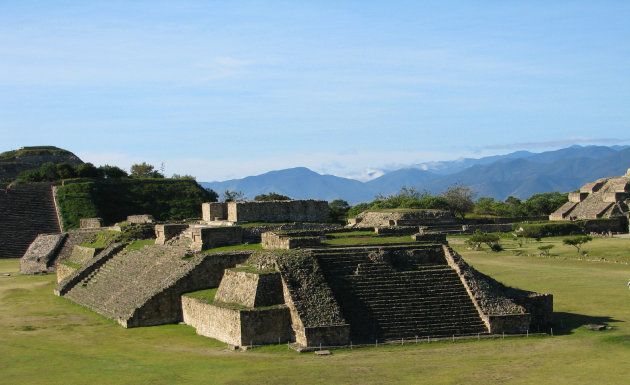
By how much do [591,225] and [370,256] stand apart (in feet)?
144

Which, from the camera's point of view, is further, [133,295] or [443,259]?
[133,295]

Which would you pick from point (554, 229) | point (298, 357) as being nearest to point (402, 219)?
point (554, 229)

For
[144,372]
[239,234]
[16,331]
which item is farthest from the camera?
[239,234]

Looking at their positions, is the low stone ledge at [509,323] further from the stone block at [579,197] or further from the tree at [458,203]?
the tree at [458,203]

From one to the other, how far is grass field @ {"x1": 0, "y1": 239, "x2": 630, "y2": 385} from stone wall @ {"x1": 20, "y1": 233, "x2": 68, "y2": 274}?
18.1 meters

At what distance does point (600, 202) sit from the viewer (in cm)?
7238

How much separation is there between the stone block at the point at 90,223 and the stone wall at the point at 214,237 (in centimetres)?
2871

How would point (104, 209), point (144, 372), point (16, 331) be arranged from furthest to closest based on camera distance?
1. point (104, 209)
2. point (16, 331)
3. point (144, 372)

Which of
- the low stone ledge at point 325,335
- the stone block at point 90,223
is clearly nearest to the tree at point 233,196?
the stone block at point 90,223

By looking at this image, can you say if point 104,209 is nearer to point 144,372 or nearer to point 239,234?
point 239,234

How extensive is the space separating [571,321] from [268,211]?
1716 cm

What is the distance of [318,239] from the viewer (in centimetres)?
2870

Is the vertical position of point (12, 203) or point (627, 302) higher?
point (12, 203)

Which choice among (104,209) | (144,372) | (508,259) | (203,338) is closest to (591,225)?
(508,259)
